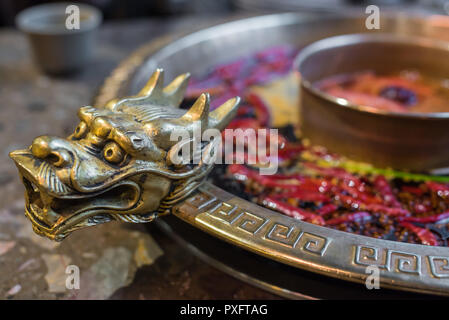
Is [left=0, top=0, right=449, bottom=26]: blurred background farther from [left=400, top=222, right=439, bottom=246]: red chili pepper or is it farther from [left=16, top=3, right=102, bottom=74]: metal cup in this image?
[left=400, top=222, right=439, bottom=246]: red chili pepper

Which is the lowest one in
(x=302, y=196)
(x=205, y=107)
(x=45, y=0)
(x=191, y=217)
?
(x=302, y=196)

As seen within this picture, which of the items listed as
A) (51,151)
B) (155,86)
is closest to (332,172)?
(155,86)

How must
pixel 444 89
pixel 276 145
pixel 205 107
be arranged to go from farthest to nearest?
pixel 444 89, pixel 276 145, pixel 205 107

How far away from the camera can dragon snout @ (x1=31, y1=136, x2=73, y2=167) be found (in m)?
A: 0.98

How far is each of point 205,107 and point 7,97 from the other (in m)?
1.55

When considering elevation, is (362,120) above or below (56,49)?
below

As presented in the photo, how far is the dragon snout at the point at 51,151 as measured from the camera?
0.98 metres

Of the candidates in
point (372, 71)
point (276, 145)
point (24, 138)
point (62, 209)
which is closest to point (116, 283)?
point (62, 209)

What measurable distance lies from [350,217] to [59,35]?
1.78 m

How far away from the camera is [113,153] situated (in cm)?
105

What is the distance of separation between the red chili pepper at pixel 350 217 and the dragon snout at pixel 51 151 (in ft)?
2.64

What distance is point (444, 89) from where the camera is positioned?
2.17 m

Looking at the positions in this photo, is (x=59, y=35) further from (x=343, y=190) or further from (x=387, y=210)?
(x=387, y=210)

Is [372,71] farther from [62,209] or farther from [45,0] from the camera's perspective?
[45,0]
